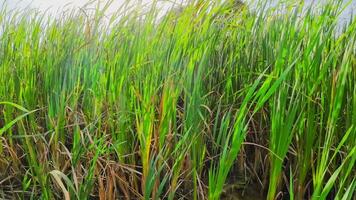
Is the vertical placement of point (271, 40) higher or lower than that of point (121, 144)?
higher

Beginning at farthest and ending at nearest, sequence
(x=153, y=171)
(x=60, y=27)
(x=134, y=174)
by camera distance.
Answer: (x=60, y=27) < (x=134, y=174) < (x=153, y=171)

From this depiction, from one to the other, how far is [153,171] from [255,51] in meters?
0.66

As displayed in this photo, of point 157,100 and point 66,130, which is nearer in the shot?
point 157,100

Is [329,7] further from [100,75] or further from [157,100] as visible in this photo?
[100,75]

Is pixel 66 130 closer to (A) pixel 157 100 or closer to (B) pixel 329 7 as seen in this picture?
(A) pixel 157 100

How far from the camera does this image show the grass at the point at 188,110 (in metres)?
1.19

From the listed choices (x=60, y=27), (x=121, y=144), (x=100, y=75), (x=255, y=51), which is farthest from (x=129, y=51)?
(x=60, y=27)

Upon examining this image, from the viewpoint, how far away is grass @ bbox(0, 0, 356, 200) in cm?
119

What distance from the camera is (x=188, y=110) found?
122 centimetres

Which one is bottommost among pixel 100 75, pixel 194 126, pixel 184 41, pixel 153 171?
pixel 153 171

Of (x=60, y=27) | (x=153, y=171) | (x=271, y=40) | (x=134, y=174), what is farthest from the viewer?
(x=60, y=27)

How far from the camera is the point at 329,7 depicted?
1.51m

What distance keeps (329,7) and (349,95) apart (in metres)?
0.34

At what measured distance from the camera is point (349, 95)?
1340 millimetres
